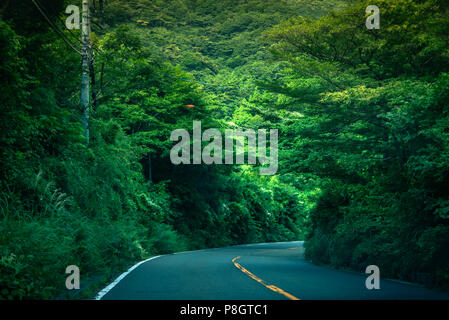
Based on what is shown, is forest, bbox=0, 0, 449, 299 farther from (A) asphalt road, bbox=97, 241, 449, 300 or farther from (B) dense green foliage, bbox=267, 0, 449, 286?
(A) asphalt road, bbox=97, 241, 449, 300

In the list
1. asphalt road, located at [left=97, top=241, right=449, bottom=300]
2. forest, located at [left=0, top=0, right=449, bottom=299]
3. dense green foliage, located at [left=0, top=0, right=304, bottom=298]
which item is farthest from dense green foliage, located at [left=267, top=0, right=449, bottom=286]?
dense green foliage, located at [left=0, top=0, right=304, bottom=298]

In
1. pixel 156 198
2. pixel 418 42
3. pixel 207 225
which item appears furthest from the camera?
pixel 207 225

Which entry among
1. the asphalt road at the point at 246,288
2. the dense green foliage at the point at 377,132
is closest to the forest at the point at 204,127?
the dense green foliage at the point at 377,132

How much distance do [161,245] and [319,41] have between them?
626 inches

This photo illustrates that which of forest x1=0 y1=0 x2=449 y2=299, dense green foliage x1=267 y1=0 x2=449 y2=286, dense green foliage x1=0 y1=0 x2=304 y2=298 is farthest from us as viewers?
dense green foliage x1=267 y1=0 x2=449 y2=286

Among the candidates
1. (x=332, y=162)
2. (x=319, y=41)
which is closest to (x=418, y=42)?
(x=319, y=41)

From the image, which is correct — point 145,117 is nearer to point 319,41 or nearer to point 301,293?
point 319,41

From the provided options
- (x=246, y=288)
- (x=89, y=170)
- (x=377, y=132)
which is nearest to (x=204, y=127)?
(x=89, y=170)

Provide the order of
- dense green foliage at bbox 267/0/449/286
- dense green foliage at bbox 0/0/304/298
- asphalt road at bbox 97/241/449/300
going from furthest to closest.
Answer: dense green foliage at bbox 267/0/449/286 < dense green foliage at bbox 0/0/304/298 < asphalt road at bbox 97/241/449/300

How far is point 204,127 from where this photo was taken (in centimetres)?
3850

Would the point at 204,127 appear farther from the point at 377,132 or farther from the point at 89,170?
the point at 377,132

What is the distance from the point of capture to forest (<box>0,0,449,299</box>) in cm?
1193

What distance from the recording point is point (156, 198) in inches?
1277

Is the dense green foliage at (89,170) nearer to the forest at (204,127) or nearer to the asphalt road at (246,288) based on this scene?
the forest at (204,127)
